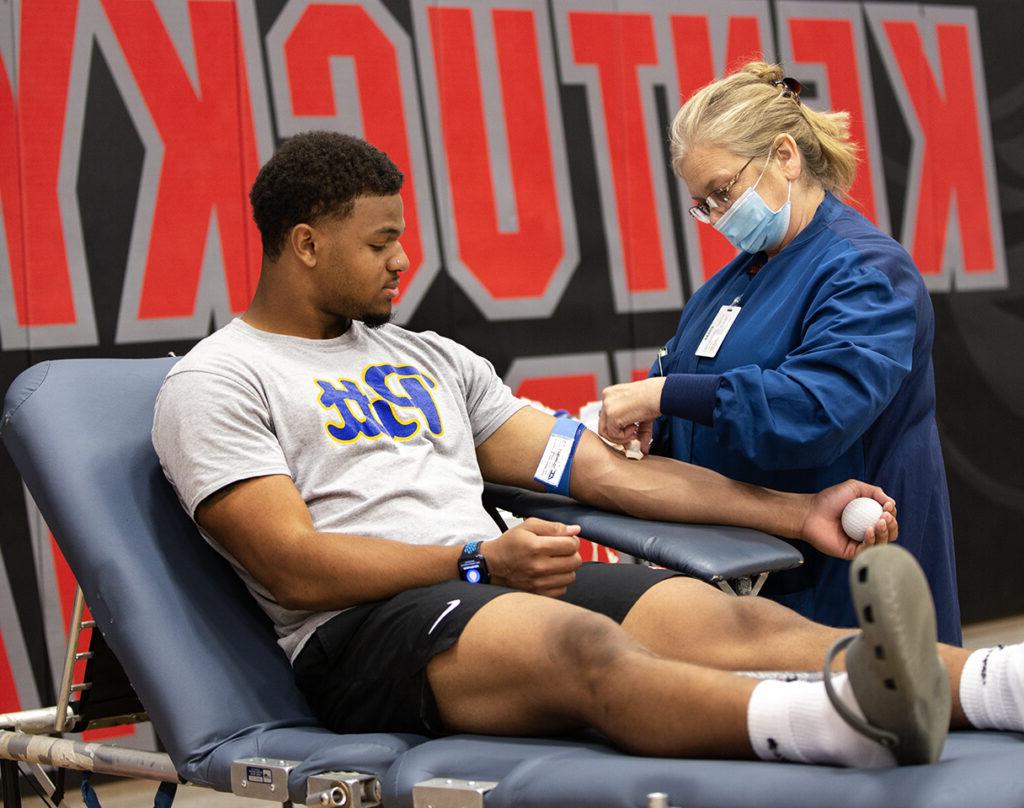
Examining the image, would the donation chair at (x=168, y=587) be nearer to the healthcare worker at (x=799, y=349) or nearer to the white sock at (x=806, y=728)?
the healthcare worker at (x=799, y=349)

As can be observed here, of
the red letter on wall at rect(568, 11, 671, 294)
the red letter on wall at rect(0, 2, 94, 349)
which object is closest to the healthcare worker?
the red letter on wall at rect(0, 2, 94, 349)

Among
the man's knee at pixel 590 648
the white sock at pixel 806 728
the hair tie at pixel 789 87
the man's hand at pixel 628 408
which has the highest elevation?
the hair tie at pixel 789 87

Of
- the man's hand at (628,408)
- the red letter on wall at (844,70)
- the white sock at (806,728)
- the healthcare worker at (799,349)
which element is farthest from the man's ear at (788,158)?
the red letter on wall at (844,70)

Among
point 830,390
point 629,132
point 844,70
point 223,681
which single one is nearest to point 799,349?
point 830,390

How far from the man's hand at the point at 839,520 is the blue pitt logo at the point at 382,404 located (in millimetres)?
587

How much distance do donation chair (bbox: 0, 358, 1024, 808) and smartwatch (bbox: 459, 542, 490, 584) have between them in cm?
22

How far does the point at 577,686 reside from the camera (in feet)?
5.11

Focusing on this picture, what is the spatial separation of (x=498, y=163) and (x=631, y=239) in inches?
20.0

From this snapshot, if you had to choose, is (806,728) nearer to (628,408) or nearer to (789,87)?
(628,408)

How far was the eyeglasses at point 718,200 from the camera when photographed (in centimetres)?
215

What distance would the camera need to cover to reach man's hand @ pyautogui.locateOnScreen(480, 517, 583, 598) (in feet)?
5.66

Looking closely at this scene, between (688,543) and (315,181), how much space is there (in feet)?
2.53

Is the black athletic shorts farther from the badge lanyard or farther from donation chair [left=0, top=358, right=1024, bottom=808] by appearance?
the badge lanyard

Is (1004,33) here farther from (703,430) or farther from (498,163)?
(703,430)
